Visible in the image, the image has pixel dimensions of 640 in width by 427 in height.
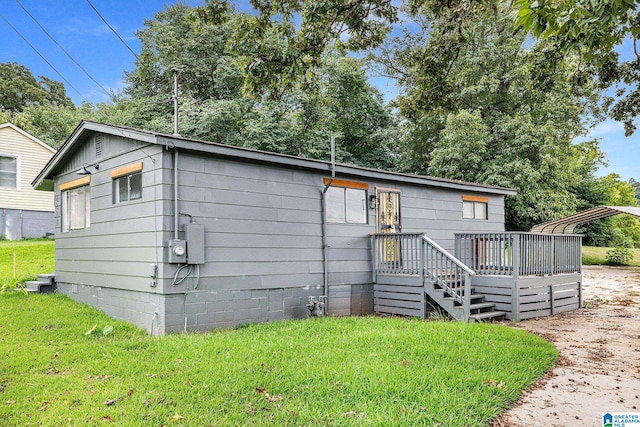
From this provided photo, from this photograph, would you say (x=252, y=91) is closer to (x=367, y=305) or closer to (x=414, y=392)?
(x=367, y=305)

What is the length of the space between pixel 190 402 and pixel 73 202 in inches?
296

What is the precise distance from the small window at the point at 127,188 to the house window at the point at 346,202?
11.4ft

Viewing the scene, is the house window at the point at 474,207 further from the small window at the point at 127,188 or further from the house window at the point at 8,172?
the house window at the point at 8,172

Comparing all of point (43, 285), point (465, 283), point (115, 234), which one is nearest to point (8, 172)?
point (43, 285)

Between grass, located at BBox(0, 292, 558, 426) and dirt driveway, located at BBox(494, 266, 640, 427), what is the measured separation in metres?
0.19

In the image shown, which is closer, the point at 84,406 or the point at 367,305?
the point at 84,406

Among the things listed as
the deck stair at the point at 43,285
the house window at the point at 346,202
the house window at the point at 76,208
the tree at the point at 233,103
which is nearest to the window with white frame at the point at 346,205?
the house window at the point at 346,202

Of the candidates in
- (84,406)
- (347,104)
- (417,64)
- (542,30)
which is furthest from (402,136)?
(84,406)

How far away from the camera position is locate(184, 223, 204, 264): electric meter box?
6.78m

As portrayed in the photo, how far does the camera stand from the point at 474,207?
39.4ft

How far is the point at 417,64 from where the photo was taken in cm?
921

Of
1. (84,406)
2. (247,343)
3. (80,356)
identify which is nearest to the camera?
(84,406)

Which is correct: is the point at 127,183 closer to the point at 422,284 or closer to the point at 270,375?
the point at 270,375

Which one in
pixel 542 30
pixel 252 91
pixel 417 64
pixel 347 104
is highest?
pixel 347 104
